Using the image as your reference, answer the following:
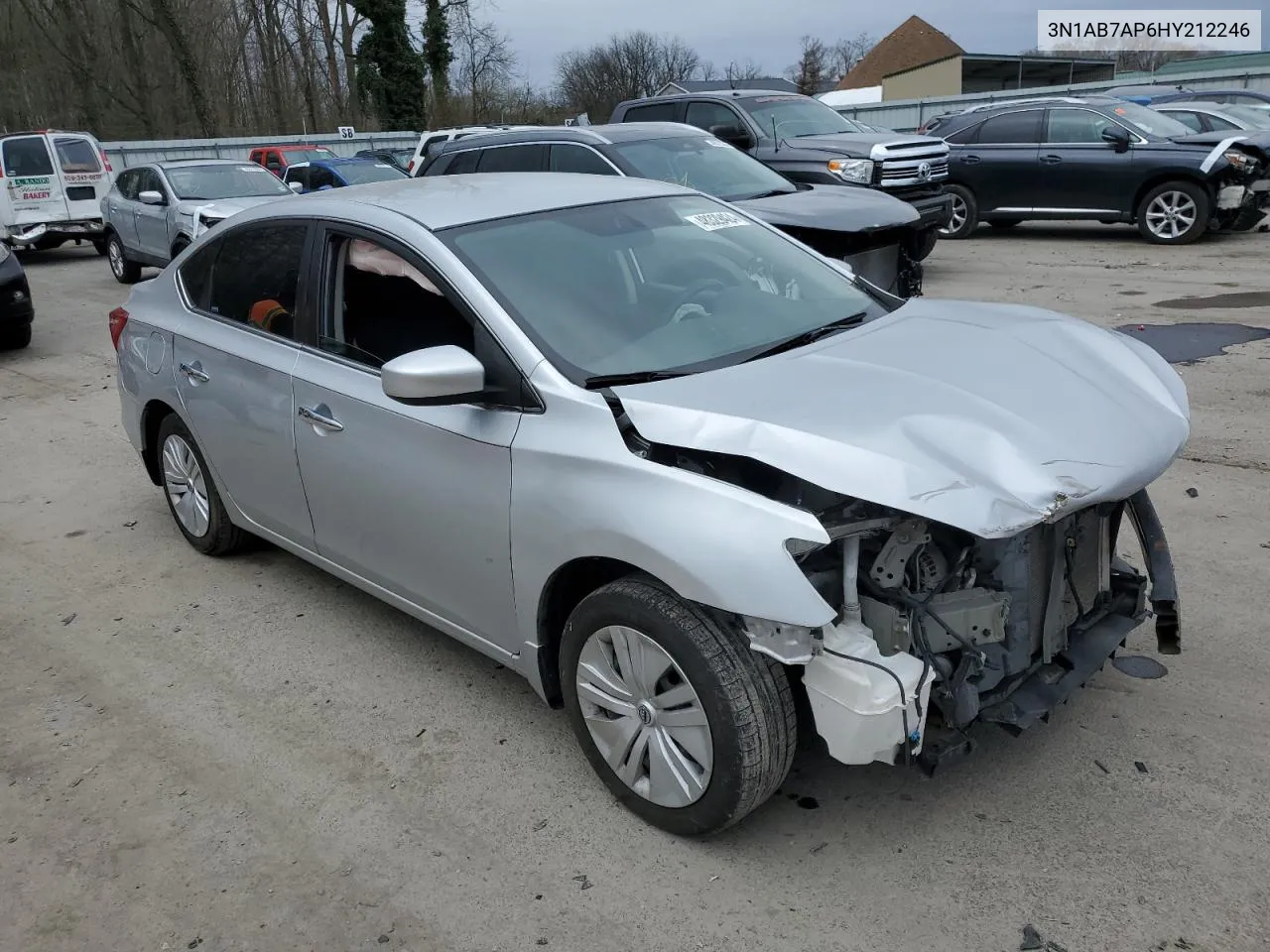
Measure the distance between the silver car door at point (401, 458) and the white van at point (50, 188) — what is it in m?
16.3

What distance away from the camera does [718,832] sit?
2.92 meters

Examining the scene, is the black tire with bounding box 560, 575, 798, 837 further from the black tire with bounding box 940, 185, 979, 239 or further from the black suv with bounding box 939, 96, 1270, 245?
the black tire with bounding box 940, 185, 979, 239

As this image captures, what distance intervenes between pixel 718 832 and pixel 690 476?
1015mm

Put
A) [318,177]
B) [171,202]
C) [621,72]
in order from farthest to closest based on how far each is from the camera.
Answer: [621,72]
[318,177]
[171,202]

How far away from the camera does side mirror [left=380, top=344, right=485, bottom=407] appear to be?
3010 millimetres

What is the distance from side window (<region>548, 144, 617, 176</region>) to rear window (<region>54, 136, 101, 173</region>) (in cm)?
1202

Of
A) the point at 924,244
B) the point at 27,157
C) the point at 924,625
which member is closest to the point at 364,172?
the point at 27,157

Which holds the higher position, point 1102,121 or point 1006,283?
point 1102,121

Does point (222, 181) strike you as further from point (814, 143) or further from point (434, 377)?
point (434, 377)

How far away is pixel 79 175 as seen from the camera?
17.6 metres

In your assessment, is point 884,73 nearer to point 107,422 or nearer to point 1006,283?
point 1006,283

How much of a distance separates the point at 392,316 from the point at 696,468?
1411mm

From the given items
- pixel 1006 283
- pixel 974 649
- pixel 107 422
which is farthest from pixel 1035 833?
pixel 1006 283

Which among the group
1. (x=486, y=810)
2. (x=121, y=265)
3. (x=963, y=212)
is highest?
(x=963, y=212)
